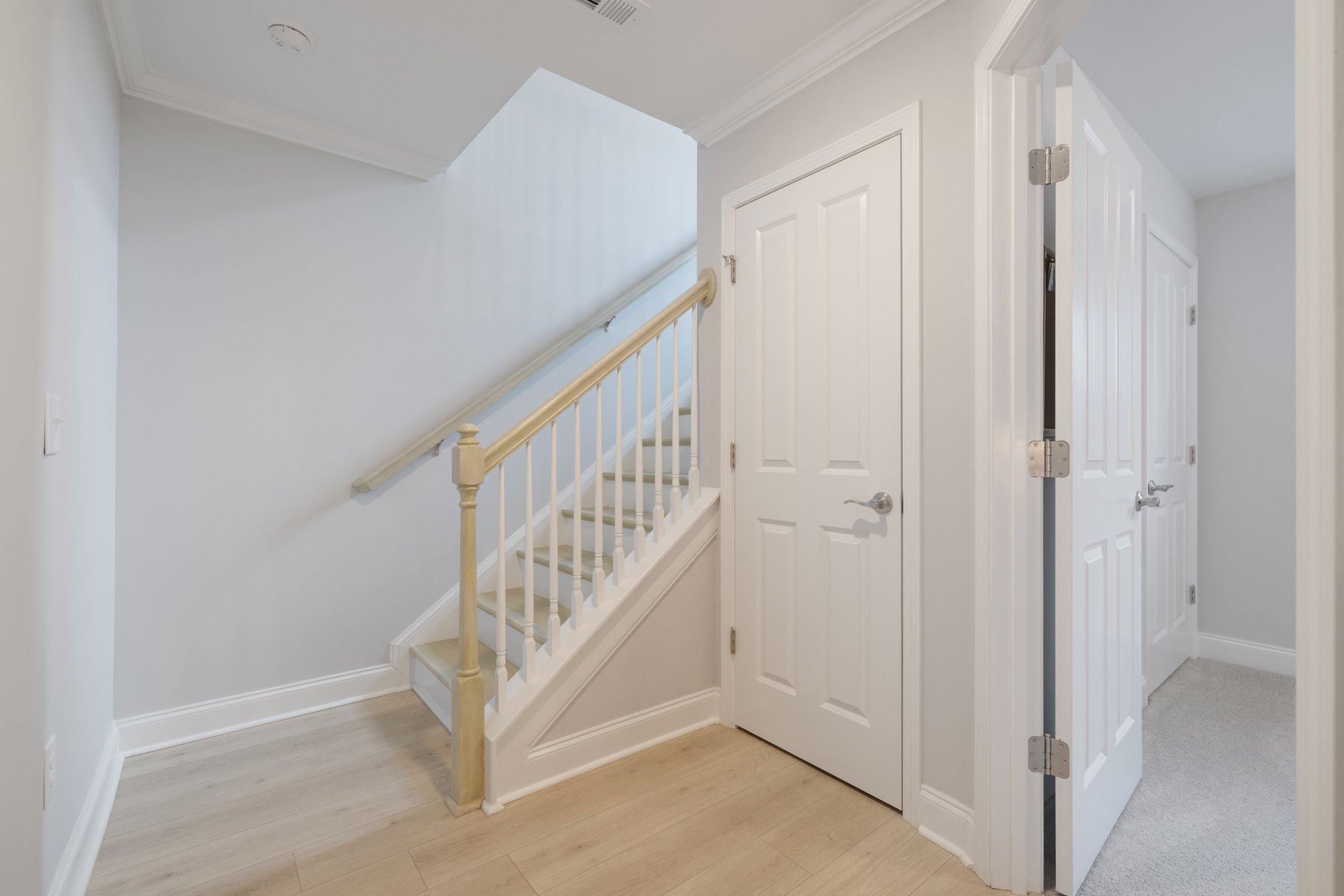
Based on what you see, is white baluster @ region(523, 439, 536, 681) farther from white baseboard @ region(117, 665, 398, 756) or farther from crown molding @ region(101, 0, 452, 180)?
crown molding @ region(101, 0, 452, 180)

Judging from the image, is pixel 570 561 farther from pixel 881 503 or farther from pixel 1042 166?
pixel 1042 166

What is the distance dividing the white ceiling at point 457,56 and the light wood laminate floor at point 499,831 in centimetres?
230

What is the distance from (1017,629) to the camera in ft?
4.79

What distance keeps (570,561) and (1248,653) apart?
3320 mm

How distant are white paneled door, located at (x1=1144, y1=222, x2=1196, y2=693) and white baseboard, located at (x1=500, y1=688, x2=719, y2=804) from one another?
1903mm

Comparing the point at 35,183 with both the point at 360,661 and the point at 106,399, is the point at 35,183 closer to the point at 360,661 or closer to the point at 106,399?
the point at 106,399

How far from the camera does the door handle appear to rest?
177 cm

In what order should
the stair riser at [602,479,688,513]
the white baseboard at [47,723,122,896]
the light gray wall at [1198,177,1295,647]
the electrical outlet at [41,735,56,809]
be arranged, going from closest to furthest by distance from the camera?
the electrical outlet at [41,735,56,809] < the white baseboard at [47,723,122,896] < the stair riser at [602,479,688,513] < the light gray wall at [1198,177,1295,647]

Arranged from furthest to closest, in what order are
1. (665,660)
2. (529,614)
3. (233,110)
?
(233,110) → (665,660) → (529,614)

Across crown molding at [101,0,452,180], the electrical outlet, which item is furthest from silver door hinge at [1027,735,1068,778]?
crown molding at [101,0,452,180]

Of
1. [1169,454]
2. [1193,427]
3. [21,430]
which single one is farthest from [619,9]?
[1193,427]

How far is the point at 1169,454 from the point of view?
2783 mm

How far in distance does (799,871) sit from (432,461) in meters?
2.19

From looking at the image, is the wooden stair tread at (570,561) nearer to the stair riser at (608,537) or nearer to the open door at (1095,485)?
the stair riser at (608,537)
